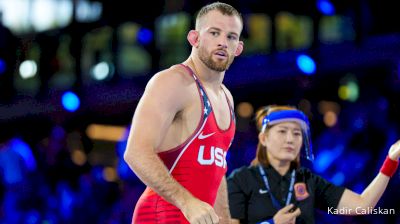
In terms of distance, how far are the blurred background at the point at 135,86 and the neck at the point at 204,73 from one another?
3506 mm

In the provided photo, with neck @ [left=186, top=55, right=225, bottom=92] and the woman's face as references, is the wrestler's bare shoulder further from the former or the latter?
the woman's face

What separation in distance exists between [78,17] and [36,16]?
46.5 inches

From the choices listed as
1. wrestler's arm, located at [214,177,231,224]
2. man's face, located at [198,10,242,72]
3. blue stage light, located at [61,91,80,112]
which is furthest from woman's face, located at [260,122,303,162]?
blue stage light, located at [61,91,80,112]

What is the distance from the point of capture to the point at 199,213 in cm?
243

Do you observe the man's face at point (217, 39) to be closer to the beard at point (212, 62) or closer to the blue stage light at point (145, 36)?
the beard at point (212, 62)

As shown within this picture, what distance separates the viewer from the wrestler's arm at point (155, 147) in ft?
8.14

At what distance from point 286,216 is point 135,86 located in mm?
7237

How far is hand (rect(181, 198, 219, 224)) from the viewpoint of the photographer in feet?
7.93

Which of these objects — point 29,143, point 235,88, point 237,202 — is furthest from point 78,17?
point 237,202

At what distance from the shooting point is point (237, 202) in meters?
3.81

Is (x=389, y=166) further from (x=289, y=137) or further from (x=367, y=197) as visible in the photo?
(x=289, y=137)

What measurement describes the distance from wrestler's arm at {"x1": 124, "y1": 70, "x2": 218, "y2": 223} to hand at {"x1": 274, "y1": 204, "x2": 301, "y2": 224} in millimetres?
1231

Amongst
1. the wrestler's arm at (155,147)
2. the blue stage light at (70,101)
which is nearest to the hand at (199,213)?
the wrestler's arm at (155,147)

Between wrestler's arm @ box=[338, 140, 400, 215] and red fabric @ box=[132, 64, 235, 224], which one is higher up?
red fabric @ box=[132, 64, 235, 224]
